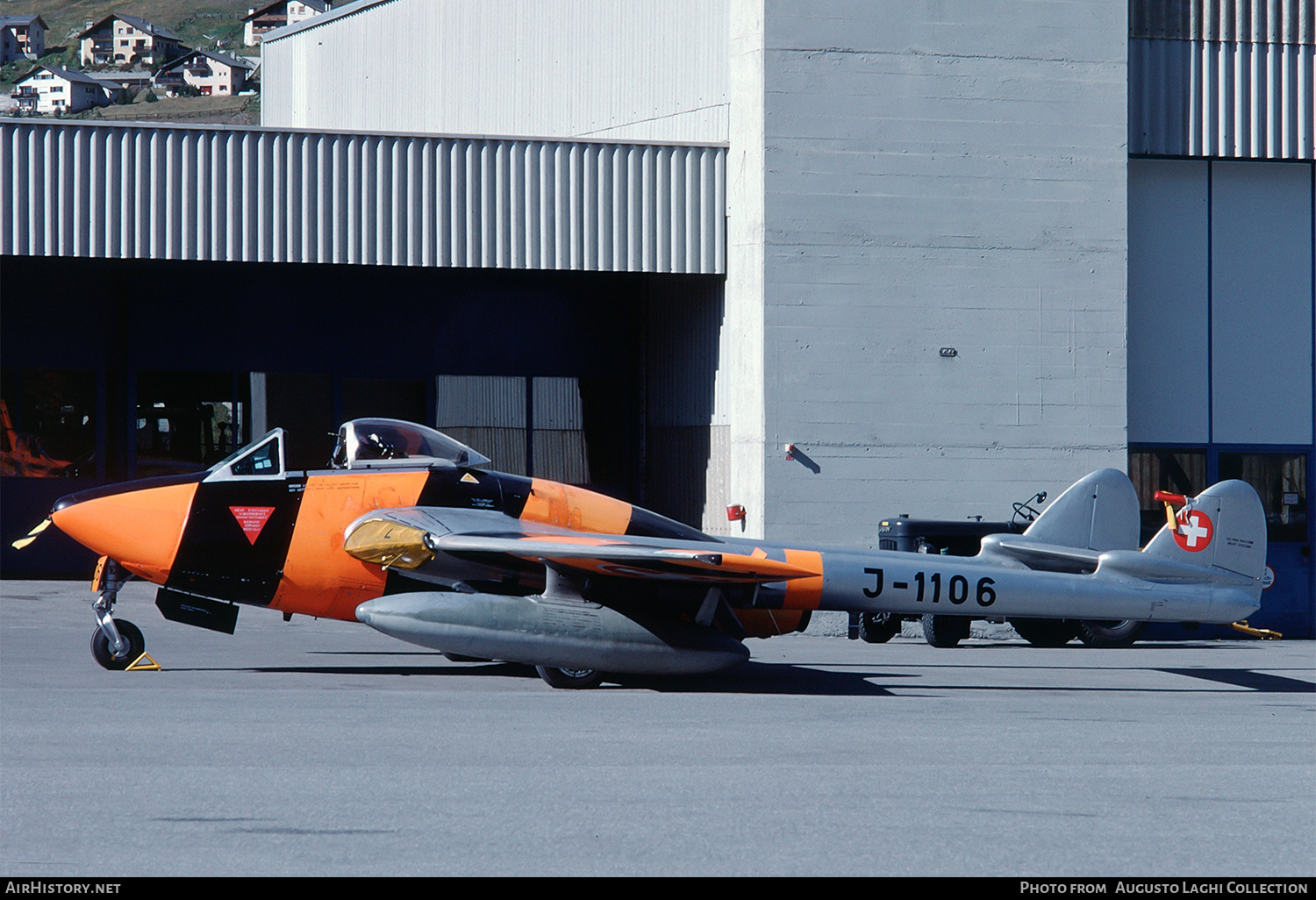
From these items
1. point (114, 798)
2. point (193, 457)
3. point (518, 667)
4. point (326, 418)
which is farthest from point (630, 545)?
point (193, 457)

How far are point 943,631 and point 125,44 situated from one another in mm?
197697

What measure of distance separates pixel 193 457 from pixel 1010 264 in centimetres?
1184

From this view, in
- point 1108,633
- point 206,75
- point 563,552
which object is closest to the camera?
point 563,552

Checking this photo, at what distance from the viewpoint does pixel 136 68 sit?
17762cm

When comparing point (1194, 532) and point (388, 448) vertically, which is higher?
point (388, 448)

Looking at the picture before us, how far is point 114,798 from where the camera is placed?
20.4ft

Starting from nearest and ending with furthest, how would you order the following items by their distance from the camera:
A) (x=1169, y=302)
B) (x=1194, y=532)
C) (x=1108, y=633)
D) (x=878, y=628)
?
(x=1194, y=532) → (x=878, y=628) → (x=1108, y=633) → (x=1169, y=302)

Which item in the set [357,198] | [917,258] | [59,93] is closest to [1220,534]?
[917,258]

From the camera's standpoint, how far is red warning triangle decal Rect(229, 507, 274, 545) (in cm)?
1085

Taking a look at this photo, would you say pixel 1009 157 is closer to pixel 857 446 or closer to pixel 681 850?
pixel 857 446

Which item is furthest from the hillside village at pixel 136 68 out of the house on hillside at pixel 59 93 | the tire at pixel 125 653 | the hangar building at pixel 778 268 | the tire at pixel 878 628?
the tire at pixel 125 653

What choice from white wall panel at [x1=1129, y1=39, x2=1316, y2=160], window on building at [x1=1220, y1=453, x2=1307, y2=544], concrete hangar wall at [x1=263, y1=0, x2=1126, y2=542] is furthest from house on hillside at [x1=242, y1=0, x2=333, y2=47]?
window on building at [x1=1220, y1=453, x2=1307, y2=544]

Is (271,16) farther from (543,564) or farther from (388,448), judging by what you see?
(543,564)

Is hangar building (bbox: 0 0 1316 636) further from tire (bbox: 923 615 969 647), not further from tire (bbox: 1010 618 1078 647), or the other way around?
tire (bbox: 1010 618 1078 647)
